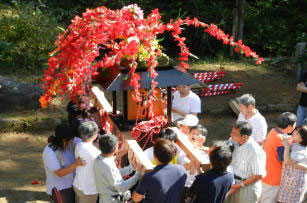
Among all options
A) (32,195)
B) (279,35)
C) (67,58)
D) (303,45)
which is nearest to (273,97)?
(303,45)

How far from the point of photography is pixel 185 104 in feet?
20.2

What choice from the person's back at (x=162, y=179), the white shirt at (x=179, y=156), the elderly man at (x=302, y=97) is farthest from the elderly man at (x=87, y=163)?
the elderly man at (x=302, y=97)

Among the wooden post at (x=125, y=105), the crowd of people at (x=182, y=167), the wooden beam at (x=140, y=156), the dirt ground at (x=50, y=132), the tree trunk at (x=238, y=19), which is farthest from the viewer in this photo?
the tree trunk at (x=238, y=19)

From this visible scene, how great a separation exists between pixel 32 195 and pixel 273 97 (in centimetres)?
647

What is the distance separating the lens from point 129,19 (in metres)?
4.22

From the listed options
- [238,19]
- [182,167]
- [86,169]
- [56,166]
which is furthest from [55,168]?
[238,19]

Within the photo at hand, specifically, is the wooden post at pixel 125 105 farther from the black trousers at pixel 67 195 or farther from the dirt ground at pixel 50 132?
the dirt ground at pixel 50 132

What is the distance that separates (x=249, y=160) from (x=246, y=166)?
0.08 meters

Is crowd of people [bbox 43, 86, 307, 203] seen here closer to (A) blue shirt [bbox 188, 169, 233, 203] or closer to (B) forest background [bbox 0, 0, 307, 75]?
(A) blue shirt [bbox 188, 169, 233, 203]

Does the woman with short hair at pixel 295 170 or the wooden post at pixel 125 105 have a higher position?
the wooden post at pixel 125 105

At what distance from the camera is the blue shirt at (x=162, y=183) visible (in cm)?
370

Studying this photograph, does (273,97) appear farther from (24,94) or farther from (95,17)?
(95,17)

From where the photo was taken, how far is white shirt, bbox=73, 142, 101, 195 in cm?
427

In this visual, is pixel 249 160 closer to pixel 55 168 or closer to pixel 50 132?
pixel 55 168
